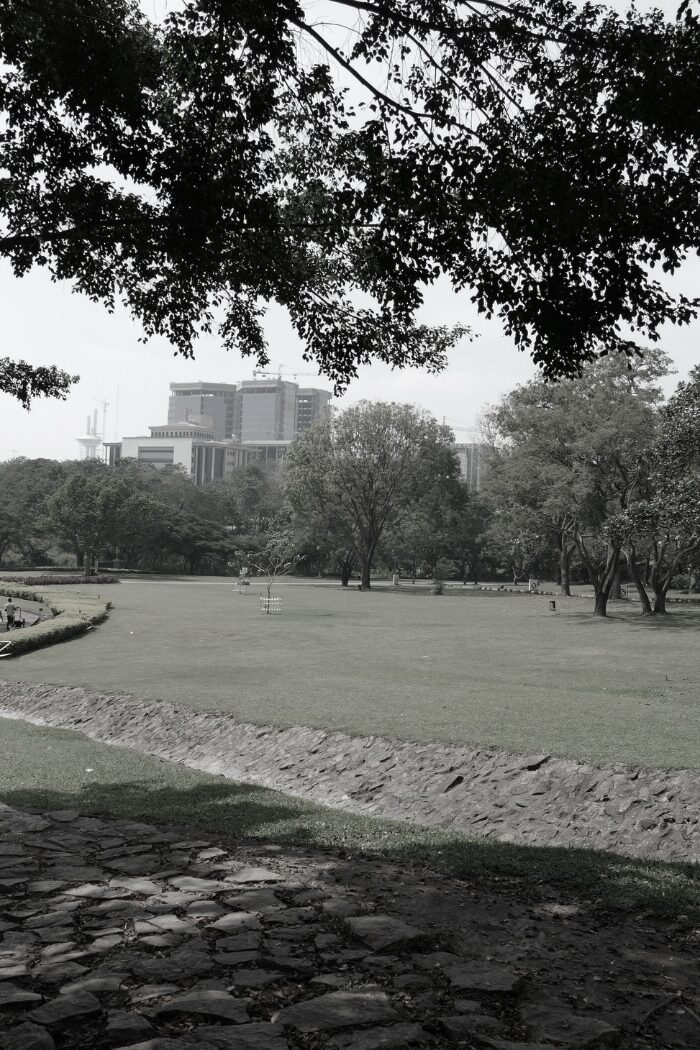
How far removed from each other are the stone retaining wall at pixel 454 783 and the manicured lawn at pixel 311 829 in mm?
1272

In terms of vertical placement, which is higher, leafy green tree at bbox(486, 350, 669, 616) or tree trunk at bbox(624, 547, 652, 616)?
leafy green tree at bbox(486, 350, 669, 616)

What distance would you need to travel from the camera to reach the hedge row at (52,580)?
2196 inches

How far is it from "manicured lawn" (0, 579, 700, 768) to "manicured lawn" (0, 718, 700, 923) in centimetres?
315

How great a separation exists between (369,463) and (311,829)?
181 feet

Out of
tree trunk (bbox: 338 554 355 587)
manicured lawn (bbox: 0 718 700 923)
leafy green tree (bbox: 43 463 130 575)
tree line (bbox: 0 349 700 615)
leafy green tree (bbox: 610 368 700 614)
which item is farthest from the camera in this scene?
tree trunk (bbox: 338 554 355 587)

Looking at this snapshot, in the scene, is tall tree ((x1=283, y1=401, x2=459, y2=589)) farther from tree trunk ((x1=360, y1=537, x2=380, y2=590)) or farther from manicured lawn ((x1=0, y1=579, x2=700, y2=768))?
manicured lawn ((x1=0, y1=579, x2=700, y2=768))

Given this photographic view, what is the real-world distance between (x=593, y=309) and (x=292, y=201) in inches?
149

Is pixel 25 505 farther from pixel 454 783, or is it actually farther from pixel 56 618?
pixel 454 783

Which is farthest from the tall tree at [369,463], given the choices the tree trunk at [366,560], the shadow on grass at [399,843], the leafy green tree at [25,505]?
the shadow on grass at [399,843]

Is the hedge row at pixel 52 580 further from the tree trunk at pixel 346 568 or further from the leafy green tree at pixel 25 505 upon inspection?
the tree trunk at pixel 346 568

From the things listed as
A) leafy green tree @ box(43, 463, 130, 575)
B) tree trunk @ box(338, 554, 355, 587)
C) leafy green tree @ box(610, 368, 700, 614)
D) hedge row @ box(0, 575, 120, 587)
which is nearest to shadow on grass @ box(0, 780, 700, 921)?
leafy green tree @ box(610, 368, 700, 614)

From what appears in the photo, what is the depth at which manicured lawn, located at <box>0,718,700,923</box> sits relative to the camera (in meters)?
6.91

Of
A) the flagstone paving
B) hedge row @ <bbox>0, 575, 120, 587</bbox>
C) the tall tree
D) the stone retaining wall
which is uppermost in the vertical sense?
the tall tree

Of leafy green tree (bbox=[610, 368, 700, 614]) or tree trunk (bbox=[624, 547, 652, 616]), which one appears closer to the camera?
leafy green tree (bbox=[610, 368, 700, 614])
